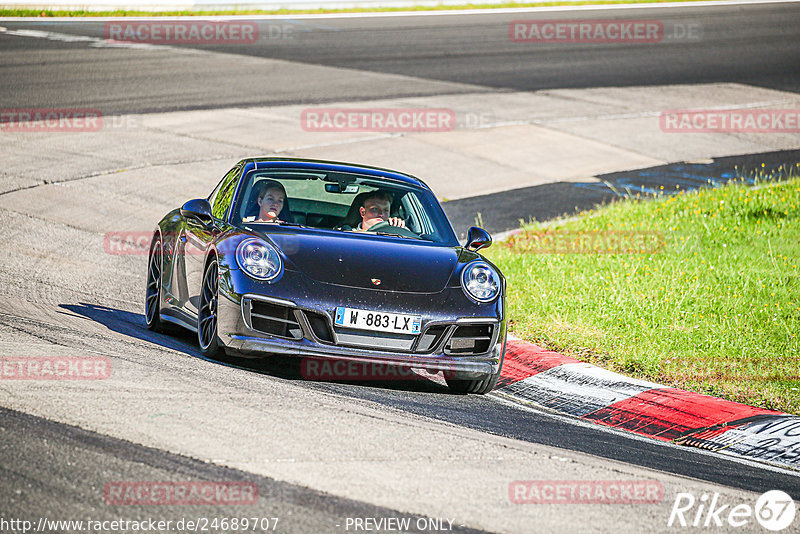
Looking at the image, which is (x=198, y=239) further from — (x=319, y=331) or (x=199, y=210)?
(x=319, y=331)

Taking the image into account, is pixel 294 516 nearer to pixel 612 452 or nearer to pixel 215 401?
A: pixel 215 401

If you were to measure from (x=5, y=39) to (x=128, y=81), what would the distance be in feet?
16.5

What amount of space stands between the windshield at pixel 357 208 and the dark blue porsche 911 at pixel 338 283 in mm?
11

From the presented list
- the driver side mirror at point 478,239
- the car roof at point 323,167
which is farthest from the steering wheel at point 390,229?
the car roof at point 323,167

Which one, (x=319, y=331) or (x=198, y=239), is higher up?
(x=198, y=239)

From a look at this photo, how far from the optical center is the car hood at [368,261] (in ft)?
22.1

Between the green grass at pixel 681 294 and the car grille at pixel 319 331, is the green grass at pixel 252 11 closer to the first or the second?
the green grass at pixel 681 294

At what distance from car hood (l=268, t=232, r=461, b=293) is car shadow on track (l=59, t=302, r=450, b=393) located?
550 millimetres

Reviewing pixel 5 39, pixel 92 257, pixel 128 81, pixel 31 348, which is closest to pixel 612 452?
pixel 31 348

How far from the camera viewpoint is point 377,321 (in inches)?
258

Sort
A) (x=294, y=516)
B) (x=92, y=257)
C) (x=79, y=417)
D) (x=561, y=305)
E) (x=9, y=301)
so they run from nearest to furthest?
(x=294, y=516), (x=79, y=417), (x=9, y=301), (x=561, y=305), (x=92, y=257)

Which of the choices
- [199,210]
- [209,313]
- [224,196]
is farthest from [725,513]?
[224,196]

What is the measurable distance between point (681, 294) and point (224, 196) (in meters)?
4.14

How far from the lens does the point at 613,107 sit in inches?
869
